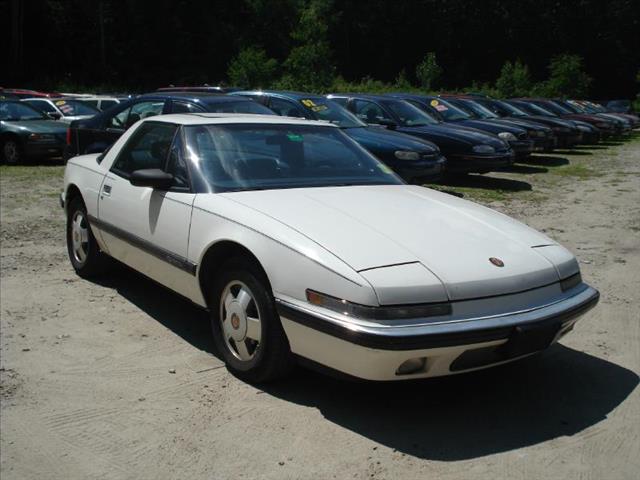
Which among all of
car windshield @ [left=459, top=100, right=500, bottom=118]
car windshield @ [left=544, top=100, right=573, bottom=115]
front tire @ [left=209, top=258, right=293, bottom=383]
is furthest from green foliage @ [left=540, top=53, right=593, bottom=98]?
front tire @ [left=209, top=258, right=293, bottom=383]

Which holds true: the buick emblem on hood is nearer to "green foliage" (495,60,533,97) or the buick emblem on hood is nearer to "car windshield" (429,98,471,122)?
"car windshield" (429,98,471,122)

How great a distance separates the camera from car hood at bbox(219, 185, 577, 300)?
3396mm

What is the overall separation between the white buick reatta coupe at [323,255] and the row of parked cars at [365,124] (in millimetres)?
4257

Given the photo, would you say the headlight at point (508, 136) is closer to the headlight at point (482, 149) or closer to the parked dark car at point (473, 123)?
the parked dark car at point (473, 123)

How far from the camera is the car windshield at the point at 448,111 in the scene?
49.7 feet

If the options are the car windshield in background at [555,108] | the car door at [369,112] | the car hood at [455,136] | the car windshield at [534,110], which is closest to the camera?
the car hood at [455,136]

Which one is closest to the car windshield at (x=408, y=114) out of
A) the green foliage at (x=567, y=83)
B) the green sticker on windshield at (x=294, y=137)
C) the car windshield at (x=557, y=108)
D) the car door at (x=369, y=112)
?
the car door at (x=369, y=112)

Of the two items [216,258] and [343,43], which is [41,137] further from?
[343,43]

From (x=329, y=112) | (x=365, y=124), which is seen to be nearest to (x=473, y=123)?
(x=365, y=124)

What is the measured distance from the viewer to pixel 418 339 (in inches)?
124

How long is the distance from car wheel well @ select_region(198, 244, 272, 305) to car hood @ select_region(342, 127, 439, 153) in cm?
639

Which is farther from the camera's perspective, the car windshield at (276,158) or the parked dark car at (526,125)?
the parked dark car at (526,125)

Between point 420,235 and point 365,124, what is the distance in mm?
7976

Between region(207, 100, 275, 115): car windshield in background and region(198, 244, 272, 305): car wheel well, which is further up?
region(207, 100, 275, 115): car windshield in background
